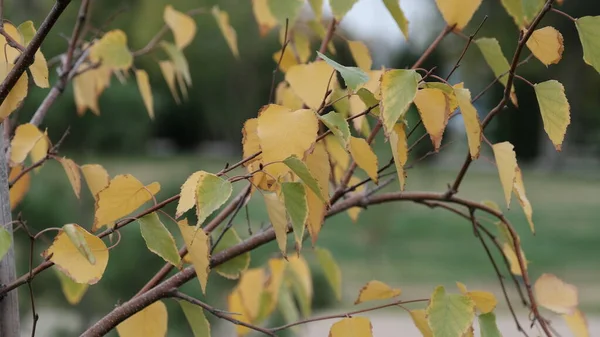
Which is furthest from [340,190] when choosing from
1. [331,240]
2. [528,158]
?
[528,158]

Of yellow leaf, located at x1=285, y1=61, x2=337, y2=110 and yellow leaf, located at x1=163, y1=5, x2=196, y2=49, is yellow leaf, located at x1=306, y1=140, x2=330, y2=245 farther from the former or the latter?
yellow leaf, located at x1=163, y1=5, x2=196, y2=49

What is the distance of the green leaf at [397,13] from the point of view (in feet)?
1.42

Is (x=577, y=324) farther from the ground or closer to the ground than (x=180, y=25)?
closer to the ground

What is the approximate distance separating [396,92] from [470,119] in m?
0.05

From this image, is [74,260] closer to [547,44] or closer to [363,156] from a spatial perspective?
[363,156]

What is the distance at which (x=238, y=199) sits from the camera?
53cm

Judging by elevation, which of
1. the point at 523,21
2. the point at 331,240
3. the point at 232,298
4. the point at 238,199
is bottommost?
the point at 331,240

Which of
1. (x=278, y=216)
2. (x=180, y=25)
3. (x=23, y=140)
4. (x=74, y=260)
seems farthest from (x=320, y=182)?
(x=180, y=25)

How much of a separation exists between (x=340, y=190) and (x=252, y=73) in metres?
10.2

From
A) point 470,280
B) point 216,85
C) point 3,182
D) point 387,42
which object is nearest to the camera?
point 3,182

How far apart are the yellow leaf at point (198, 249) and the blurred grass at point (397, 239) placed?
0.57ft

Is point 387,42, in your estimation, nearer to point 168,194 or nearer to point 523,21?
point 168,194

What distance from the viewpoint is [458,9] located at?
44 cm

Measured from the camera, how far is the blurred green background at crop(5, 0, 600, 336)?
1.67 m
